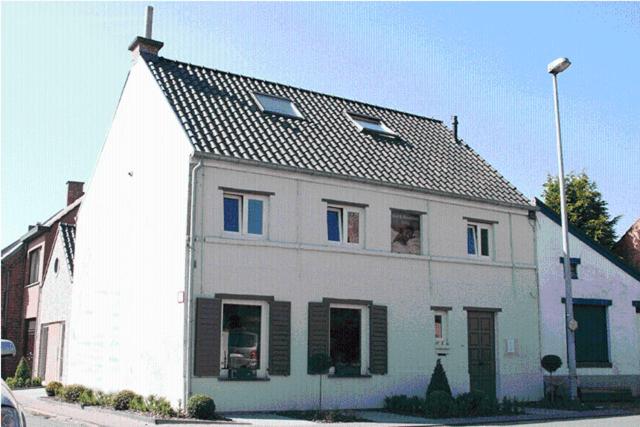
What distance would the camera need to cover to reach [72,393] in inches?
726

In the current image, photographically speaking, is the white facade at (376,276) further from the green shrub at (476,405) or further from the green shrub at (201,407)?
the green shrub at (476,405)

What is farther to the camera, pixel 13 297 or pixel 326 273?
pixel 13 297

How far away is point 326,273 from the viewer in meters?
17.4

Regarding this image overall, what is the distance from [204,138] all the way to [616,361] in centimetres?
1484

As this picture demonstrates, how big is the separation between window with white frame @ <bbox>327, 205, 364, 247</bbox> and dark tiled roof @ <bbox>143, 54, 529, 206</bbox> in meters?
0.93

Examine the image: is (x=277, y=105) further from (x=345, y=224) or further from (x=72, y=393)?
(x=72, y=393)

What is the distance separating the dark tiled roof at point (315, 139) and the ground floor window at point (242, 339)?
138 inches

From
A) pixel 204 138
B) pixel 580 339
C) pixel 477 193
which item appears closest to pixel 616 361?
pixel 580 339

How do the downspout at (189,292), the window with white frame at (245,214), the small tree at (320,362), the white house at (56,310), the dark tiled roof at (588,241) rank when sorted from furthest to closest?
the white house at (56,310) → the dark tiled roof at (588,241) → the window with white frame at (245,214) → the small tree at (320,362) → the downspout at (189,292)

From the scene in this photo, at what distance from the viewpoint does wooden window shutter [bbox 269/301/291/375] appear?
16.1 metres

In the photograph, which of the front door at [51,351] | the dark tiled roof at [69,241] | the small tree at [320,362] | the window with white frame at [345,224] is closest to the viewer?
the small tree at [320,362]

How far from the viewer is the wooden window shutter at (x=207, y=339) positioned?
15.2 m

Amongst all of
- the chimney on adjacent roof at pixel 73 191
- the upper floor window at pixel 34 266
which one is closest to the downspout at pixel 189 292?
the upper floor window at pixel 34 266

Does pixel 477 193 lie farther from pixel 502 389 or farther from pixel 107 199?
pixel 107 199
